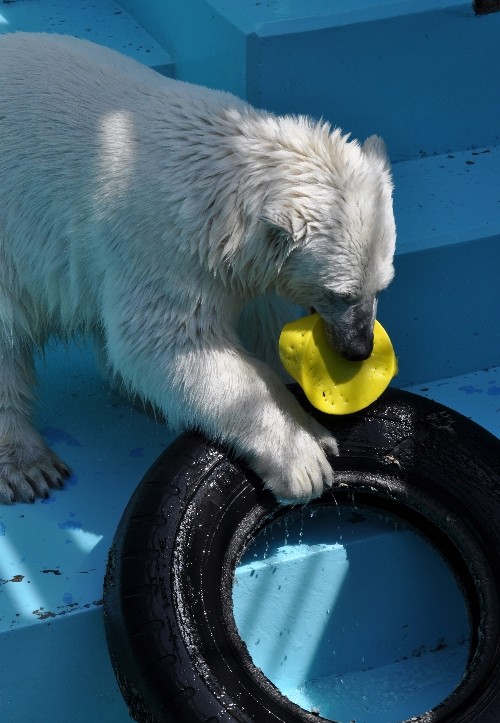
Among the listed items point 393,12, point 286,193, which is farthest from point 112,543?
point 393,12

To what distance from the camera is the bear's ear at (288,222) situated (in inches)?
101

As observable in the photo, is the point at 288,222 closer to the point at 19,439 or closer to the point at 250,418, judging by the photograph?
the point at 250,418

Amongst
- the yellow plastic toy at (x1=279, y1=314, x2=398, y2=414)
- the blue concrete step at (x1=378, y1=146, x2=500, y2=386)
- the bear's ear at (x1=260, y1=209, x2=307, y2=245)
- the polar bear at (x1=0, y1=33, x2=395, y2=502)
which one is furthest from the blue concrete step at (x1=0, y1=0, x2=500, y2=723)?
the bear's ear at (x1=260, y1=209, x2=307, y2=245)

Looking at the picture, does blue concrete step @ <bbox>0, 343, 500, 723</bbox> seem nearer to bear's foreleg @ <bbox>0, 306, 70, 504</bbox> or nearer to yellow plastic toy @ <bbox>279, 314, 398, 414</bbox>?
bear's foreleg @ <bbox>0, 306, 70, 504</bbox>

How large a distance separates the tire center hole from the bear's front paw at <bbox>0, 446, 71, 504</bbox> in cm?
58

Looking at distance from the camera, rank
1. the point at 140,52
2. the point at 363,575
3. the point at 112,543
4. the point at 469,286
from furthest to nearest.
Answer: the point at 140,52 → the point at 469,286 → the point at 363,575 → the point at 112,543

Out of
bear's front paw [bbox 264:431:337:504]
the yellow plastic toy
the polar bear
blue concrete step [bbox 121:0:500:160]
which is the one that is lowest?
bear's front paw [bbox 264:431:337:504]

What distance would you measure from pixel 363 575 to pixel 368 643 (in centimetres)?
24

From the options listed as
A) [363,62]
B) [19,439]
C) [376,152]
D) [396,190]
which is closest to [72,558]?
[19,439]

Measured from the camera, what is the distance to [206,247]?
2.69m

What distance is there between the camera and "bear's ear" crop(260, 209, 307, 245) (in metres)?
2.57

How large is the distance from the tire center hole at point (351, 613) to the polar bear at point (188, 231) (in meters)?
0.25

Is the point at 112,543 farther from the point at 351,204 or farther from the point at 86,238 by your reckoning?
the point at 351,204

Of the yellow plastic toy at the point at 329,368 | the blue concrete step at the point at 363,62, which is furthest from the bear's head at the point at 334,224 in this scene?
the blue concrete step at the point at 363,62
